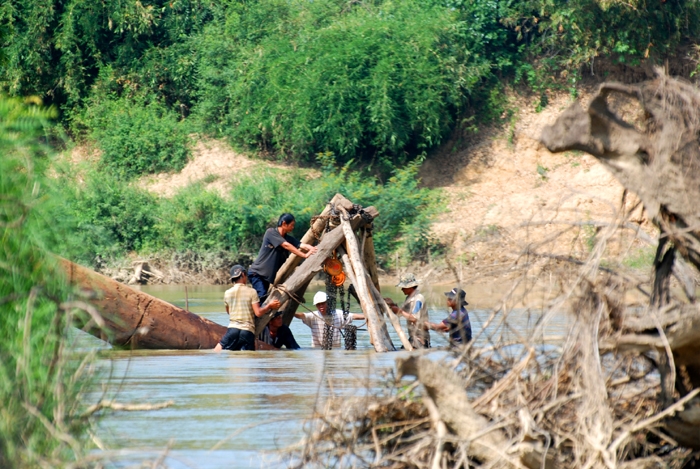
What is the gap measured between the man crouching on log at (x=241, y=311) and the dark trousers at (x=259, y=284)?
300 mm

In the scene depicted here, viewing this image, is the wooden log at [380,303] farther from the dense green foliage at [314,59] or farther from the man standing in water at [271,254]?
the dense green foliage at [314,59]

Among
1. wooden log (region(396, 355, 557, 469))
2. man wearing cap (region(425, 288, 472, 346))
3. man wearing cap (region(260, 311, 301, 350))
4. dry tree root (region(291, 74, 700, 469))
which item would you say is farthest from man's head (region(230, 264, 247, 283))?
wooden log (region(396, 355, 557, 469))

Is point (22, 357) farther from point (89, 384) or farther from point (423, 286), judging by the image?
point (423, 286)

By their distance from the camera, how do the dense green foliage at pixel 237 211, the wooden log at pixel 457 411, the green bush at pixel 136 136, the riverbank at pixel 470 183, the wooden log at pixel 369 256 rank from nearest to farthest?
the wooden log at pixel 457 411, the wooden log at pixel 369 256, the riverbank at pixel 470 183, the dense green foliage at pixel 237 211, the green bush at pixel 136 136

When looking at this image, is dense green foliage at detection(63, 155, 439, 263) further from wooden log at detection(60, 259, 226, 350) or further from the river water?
wooden log at detection(60, 259, 226, 350)

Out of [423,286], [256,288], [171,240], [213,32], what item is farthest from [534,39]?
[423,286]

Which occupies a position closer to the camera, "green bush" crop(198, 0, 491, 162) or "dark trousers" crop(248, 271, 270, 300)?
"dark trousers" crop(248, 271, 270, 300)

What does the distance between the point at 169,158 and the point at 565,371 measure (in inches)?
1020

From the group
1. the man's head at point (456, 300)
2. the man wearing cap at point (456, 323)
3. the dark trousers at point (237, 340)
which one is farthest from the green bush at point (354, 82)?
the man's head at point (456, 300)

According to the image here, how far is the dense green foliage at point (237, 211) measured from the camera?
25.4 meters

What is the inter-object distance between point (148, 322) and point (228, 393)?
227cm

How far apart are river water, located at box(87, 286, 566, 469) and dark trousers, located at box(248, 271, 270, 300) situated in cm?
75

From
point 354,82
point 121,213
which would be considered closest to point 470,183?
point 354,82

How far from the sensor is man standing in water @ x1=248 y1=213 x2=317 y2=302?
12.9 meters
